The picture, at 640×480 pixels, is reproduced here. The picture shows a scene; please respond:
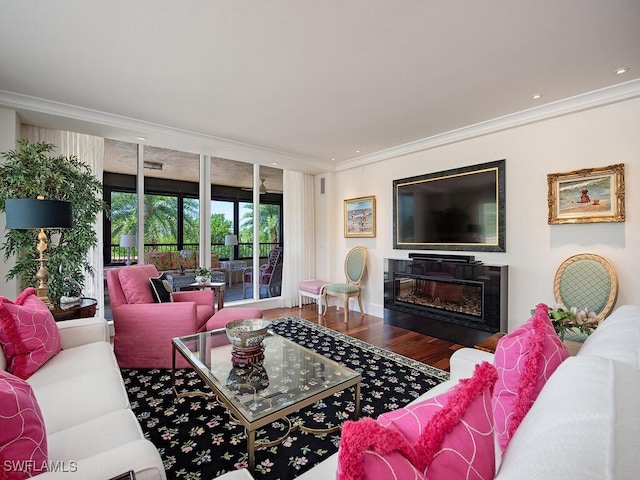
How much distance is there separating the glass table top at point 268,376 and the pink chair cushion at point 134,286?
0.87 meters

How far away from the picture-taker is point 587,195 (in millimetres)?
2914

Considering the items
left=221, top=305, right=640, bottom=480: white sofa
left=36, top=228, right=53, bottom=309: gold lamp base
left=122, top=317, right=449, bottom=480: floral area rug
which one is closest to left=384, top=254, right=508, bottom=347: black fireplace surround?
left=122, top=317, right=449, bottom=480: floral area rug

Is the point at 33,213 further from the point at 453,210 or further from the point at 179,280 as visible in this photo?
the point at 453,210

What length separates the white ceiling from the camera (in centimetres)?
184

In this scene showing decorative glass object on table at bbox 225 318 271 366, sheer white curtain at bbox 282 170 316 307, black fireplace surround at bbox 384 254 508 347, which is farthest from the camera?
sheer white curtain at bbox 282 170 316 307

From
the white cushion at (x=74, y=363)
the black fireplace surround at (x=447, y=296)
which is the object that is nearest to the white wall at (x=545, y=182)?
the black fireplace surround at (x=447, y=296)

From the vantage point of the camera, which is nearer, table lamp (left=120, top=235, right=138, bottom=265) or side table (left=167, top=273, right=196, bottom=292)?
table lamp (left=120, top=235, right=138, bottom=265)

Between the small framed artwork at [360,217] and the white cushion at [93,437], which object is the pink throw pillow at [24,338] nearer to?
the white cushion at [93,437]

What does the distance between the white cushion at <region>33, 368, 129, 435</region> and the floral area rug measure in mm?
487

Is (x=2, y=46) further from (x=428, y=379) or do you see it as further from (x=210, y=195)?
(x=428, y=379)

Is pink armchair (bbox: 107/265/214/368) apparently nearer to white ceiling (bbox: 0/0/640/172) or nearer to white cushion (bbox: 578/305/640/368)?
white ceiling (bbox: 0/0/640/172)

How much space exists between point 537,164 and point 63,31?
4.25 meters

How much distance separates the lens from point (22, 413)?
0.84m

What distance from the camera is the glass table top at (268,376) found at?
156 centimetres
